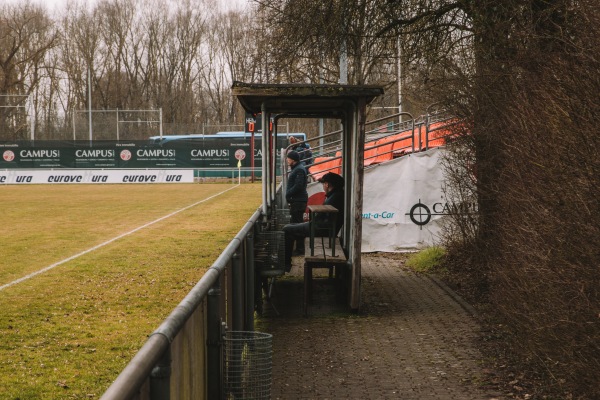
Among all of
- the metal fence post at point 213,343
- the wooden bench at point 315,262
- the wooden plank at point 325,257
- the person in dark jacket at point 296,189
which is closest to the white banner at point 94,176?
the person in dark jacket at point 296,189

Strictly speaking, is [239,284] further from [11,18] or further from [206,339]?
[11,18]

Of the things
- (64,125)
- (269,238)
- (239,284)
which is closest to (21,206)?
(269,238)

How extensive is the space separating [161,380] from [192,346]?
1.20m

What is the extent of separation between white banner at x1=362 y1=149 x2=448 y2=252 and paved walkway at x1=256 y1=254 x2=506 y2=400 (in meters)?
4.54

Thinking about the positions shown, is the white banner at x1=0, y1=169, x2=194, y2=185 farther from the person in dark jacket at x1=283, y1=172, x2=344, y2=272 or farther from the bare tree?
the person in dark jacket at x1=283, y1=172, x2=344, y2=272

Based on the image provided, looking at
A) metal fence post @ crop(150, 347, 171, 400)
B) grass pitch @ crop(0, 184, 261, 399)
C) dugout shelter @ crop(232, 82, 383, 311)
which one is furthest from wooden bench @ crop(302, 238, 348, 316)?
metal fence post @ crop(150, 347, 171, 400)

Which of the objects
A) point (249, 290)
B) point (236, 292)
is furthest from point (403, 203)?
point (236, 292)

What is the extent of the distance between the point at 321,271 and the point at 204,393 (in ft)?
33.4

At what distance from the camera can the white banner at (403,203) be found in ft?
59.5

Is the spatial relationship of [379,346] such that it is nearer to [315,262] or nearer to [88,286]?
[315,262]

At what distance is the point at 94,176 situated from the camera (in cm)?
5681

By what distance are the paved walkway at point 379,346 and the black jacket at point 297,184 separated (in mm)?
2375

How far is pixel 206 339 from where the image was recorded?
5.41 meters

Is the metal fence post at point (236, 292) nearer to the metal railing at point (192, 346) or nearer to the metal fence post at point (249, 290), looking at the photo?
the metal railing at point (192, 346)
